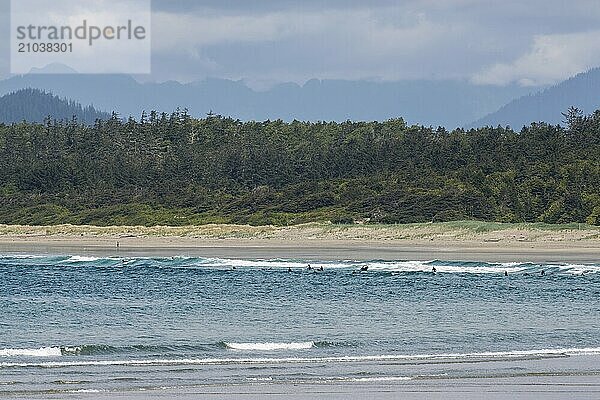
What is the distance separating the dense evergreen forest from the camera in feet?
213

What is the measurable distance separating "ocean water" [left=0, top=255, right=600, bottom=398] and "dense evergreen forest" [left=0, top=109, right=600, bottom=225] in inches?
902

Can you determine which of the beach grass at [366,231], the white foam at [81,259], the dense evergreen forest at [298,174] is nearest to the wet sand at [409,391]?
the white foam at [81,259]

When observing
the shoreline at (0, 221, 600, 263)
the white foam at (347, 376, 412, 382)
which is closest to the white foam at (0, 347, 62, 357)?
the white foam at (347, 376, 412, 382)

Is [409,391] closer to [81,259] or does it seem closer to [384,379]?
[384,379]

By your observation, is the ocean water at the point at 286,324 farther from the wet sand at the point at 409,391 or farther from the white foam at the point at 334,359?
the wet sand at the point at 409,391

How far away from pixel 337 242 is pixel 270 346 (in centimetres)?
3432

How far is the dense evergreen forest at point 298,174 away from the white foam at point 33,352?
41.0 meters

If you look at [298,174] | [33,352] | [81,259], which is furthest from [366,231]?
[33,352]

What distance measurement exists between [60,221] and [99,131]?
140 ft

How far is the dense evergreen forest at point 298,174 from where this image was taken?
213 feet

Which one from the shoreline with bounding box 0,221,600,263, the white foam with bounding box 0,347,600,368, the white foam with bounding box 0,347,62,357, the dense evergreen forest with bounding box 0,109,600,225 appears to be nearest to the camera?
the white foam with bounding box 0,347,600,368

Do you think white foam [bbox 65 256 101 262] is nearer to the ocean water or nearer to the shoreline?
the shoreline

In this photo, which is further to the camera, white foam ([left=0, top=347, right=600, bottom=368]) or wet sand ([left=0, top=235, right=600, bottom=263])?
wet sand ([left=0, top=235, right=600, bottom=263])

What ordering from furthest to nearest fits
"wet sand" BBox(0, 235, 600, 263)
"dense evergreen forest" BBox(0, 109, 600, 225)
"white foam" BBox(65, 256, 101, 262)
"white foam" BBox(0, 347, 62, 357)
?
Answer: 1. "dense evergreen forest" BBox(0, 109, 600, 225)
2. "white foam" BBox(65, 256, 101, 262)
3. "wet sand" BBox(0, 235, 600, 263)
4. "white foam" BBox(0, 347, 62, 357)
